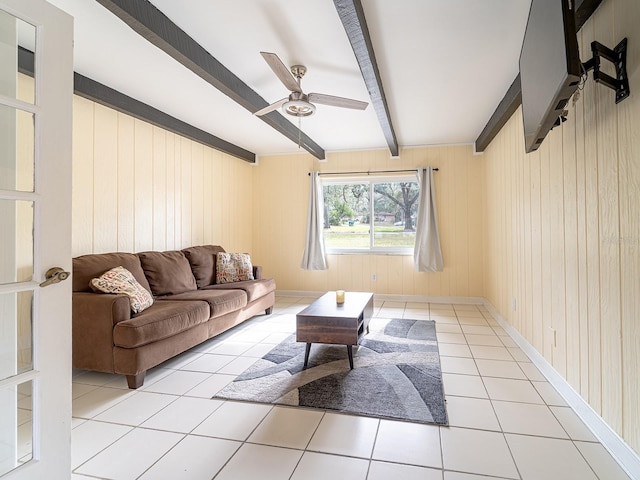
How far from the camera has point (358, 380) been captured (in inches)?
96.3

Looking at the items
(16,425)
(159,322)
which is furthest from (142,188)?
(16,425)

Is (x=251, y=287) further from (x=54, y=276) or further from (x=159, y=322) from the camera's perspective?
(x=54, y=276)

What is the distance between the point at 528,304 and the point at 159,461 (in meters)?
2.99

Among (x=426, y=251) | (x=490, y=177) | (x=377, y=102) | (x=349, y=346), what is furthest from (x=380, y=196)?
(x=349, y=346)

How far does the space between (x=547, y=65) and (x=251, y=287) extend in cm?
326

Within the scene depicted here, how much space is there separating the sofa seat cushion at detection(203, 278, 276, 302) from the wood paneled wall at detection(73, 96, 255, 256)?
82cm

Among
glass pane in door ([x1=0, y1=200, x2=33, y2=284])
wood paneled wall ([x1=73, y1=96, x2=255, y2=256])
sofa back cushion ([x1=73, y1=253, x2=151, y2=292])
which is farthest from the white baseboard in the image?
wood paneled wall ([x1=73, y1=96, x2=255, y2=256])

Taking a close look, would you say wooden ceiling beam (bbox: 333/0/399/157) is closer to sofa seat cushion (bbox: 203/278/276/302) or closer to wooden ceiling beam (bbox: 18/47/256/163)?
wooden ceiling beam (bbox: 18/47/256/163)

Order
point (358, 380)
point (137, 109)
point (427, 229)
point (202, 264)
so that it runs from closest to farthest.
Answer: point (358, 380), point (137, 109), point (202, 264), point (427, 229)

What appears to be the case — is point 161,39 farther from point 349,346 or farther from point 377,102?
point 349,346

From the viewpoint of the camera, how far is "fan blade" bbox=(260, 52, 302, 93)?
2.15 m

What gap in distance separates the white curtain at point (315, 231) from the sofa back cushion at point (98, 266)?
2.70m

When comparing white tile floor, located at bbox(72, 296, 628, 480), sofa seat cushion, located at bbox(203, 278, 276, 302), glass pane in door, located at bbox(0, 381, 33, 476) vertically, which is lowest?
white tile floor, located at bbox(72, 296, 628, 480)

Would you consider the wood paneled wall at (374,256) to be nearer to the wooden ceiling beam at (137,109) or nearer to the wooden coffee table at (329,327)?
the wooden ceiling beam at (137,109)
